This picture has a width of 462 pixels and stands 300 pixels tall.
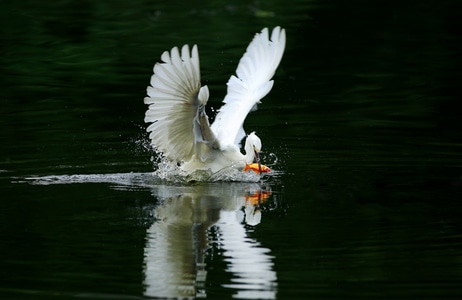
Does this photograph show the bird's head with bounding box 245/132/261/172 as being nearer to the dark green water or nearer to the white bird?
Answer: the white bird

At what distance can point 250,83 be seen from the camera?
462 inches

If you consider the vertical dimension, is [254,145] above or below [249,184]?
above

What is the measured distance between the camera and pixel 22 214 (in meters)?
9.31

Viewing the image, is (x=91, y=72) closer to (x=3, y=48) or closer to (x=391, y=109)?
(x=3, y=48)

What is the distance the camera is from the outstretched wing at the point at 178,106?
31.0ft

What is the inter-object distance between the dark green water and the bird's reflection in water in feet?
0.08

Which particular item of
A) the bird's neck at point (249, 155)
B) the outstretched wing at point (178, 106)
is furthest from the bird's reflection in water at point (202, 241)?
the outstretched wing at point (178, 106)

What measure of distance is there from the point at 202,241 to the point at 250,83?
364 cm

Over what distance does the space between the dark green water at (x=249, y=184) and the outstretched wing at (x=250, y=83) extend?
0.72m

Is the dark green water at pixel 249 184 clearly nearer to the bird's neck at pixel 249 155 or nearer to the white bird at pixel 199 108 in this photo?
the bird's neck at pixel 249 155

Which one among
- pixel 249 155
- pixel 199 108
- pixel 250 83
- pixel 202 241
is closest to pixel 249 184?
pixel 249 155

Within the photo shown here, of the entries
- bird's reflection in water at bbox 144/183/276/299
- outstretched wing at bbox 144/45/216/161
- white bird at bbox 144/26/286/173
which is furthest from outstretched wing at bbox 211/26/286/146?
bird's reflection in water at bbox 144/183/276/299

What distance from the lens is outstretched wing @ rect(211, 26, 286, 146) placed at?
11.4 meters

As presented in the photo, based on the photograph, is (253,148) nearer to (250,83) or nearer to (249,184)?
(249,184)
